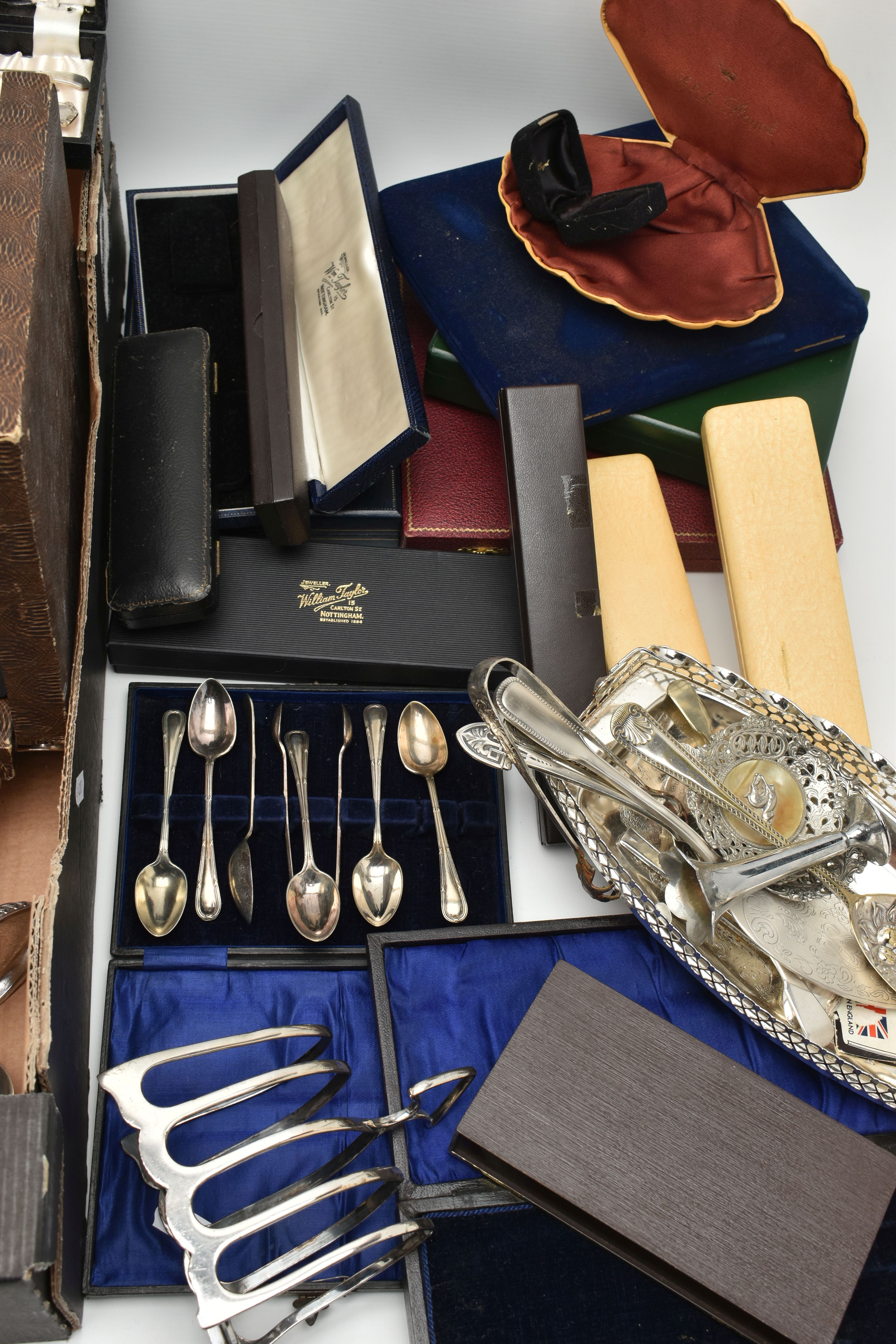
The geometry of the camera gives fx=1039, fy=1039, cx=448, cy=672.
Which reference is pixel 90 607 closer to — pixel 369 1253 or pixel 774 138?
pixel 369 1253

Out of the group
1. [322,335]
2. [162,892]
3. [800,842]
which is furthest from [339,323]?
[800,842]

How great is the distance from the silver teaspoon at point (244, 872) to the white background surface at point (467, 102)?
2.03 feet

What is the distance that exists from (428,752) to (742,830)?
1.21 feet

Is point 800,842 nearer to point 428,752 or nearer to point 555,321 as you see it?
point 428,752

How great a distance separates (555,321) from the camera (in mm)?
1308

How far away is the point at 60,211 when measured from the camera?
101 cm

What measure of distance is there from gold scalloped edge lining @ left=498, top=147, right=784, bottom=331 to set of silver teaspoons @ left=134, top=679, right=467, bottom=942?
21.7 inches

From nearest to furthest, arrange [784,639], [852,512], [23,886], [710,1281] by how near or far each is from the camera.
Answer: [710,1281] < [23,886] < [784,639] < [852,512]

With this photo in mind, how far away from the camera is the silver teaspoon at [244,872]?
3.65 ft

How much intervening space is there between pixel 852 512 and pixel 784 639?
0.34 meters

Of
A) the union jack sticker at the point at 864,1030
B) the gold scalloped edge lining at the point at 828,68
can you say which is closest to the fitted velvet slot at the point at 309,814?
the union jack sticker at the point at 864,1030

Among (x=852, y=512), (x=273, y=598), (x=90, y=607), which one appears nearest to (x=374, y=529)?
(x=273, y=598)

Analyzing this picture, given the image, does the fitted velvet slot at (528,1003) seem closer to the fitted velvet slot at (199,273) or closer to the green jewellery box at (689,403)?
the green jewellery box at (689,403)

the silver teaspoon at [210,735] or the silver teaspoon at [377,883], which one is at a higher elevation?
the silver teaspoon at [210,735]
